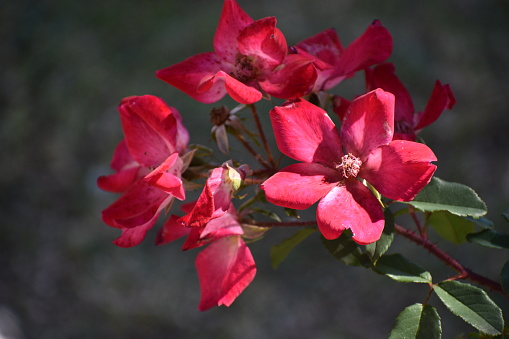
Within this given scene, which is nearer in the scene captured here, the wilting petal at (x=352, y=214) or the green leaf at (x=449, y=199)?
the wilting petal at (x=352, y=214)

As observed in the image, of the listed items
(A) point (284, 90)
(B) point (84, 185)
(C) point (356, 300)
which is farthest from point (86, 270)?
(A) point (284, 90)

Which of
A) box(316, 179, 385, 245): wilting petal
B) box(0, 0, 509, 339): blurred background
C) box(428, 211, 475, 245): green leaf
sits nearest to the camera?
box(316, 179, 385, 245): wilting petal

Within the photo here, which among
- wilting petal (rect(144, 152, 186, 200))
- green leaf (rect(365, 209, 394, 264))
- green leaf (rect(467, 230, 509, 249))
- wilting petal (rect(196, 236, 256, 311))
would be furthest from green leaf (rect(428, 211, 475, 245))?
wilting petal (rect(144, 152, 186, 200))

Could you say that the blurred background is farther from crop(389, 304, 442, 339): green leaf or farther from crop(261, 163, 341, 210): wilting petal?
crop(261, 163, 341, 210): wilting petal

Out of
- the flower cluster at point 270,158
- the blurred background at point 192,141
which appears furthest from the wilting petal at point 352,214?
the blurred background at point 192,141

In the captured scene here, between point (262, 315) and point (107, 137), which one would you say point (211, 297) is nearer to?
point (262, 315)

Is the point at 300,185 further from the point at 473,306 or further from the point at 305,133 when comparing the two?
the point at 473,306

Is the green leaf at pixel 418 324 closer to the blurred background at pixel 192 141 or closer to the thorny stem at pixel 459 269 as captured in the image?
the thorny stem at pixel 459 269

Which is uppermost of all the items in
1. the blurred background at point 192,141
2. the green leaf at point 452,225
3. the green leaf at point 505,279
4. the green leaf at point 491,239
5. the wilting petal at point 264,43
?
the wilting petal at point 264,43
